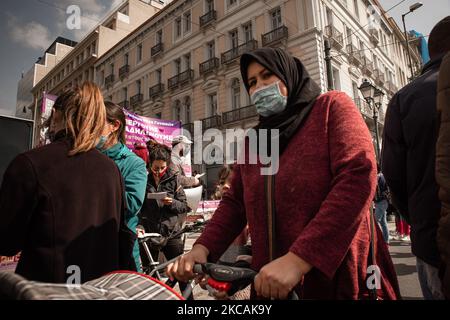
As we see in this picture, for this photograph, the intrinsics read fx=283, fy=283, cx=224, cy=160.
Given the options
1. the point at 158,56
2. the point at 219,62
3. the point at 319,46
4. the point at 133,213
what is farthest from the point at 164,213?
the point at 158,56

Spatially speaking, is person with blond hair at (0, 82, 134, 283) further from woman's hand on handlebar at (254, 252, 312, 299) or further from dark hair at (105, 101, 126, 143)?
woman's hand on handlebar at (254, 252, 312, 299)

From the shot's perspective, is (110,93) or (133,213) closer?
(133,213)

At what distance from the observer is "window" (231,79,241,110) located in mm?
18256

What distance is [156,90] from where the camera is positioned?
Result: 75.6 ft

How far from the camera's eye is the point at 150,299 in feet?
2.28

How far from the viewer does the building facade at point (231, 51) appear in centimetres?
1563

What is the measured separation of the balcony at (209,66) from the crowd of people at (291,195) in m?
18.1

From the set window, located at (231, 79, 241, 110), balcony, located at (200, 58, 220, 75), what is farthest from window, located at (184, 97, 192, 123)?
window, located at (231, 79, 241, 110)

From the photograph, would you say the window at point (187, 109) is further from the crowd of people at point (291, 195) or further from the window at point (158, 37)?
the crowd of people at point (291, 195)

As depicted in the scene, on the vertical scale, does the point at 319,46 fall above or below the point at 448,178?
above

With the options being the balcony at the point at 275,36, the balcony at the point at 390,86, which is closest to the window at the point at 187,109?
the balcony at the point at 275,36

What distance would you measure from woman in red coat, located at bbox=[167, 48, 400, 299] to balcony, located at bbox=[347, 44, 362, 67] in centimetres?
1879
